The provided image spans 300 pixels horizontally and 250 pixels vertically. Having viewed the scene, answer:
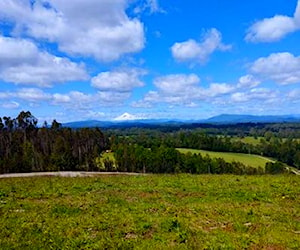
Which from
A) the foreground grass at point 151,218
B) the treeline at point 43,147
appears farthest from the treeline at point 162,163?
the foreground grass at point 151,218

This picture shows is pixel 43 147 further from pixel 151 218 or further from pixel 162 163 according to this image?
pixel 151 218

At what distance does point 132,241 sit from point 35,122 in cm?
10906

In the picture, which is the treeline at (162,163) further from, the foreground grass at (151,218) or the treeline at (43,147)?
the foreground grass at (151,218)

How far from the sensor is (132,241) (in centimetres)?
1112

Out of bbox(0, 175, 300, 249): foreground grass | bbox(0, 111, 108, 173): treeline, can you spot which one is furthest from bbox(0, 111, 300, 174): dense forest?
bbox(0, 175, 300, 249): foreground grass

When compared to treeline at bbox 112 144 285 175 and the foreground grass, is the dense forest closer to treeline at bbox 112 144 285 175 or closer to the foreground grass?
treeline at bbox 112 144 285 175

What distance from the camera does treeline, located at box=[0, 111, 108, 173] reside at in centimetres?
8862

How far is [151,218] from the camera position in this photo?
45.6 feet

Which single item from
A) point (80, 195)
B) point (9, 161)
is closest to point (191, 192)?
point (80, 195)

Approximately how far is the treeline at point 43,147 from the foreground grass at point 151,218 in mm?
69315

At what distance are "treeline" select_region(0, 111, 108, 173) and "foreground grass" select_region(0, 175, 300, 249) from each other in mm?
69315

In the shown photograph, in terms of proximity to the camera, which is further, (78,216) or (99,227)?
(78,216)

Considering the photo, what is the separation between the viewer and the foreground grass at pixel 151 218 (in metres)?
11.1

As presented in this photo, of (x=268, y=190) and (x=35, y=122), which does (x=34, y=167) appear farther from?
(x=268, y=190)
